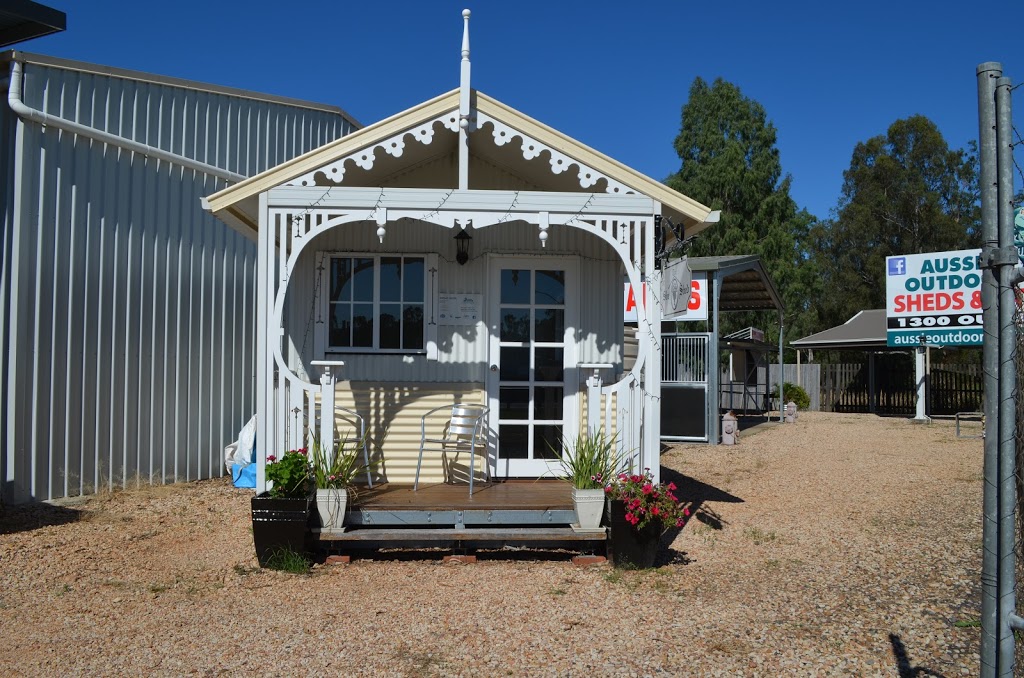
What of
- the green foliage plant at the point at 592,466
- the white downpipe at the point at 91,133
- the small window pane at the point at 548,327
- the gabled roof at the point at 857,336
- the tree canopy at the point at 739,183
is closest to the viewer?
the green foliage plant at the point at 592,466

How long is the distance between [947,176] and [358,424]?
34.5 meters

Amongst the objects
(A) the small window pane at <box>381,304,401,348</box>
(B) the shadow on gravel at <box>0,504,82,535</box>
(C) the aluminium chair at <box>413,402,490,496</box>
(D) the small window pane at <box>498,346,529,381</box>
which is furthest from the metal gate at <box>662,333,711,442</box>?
(B) the shadow on gravel at <box>0,504,82,535</box>

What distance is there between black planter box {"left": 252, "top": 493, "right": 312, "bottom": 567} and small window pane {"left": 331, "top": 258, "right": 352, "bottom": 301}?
2.52 meters

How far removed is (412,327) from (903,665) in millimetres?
4941

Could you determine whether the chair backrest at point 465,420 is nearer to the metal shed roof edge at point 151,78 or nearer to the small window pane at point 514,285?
the small window pane at point 514,285

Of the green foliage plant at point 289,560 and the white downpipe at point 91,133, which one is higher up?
the white downpipe at point 91,133

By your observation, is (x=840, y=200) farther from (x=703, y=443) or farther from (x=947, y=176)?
(x=703, y=443)

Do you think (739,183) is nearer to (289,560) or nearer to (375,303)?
(375,303)

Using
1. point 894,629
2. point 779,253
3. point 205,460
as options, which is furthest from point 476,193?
point 779,253

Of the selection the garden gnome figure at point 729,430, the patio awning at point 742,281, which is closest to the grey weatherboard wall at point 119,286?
the patio awning at point 742,281

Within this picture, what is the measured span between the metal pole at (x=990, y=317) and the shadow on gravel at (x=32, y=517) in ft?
22.6

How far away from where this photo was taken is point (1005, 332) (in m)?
2.52

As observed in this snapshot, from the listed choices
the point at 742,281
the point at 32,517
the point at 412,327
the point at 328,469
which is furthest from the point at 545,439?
the point at 742,281

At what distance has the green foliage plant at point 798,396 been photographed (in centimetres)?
2392
